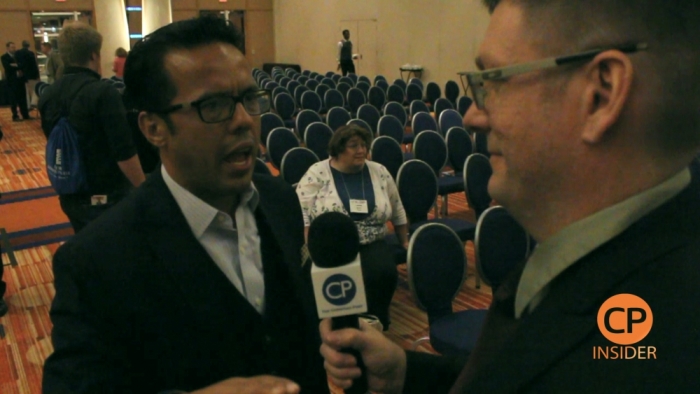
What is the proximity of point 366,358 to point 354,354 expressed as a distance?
1.2 inches

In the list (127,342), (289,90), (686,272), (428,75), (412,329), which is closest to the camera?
(686,272)

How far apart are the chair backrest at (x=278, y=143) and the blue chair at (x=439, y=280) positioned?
307 cm

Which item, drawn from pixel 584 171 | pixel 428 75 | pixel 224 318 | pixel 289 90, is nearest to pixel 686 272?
pixel 584 171

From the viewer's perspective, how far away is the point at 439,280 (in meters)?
2.91

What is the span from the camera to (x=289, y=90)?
38.0 ft

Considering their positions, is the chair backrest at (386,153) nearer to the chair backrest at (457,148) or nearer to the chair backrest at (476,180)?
the chair backrest at (457,148)

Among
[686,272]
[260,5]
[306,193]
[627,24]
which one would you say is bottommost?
[306,193]

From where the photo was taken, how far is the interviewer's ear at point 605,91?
659 mm

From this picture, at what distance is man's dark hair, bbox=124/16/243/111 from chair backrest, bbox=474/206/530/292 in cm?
217

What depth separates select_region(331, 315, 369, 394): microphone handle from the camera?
1.03m

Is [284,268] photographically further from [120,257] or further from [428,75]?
[428,75]

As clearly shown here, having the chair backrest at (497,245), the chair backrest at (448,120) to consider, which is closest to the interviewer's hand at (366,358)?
the chair backrest at (497,245)

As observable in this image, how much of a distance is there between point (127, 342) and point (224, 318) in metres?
0.20

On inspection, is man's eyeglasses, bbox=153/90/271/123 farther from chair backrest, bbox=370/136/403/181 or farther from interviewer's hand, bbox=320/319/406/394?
chair backrest, bbox=370/136/403/181
